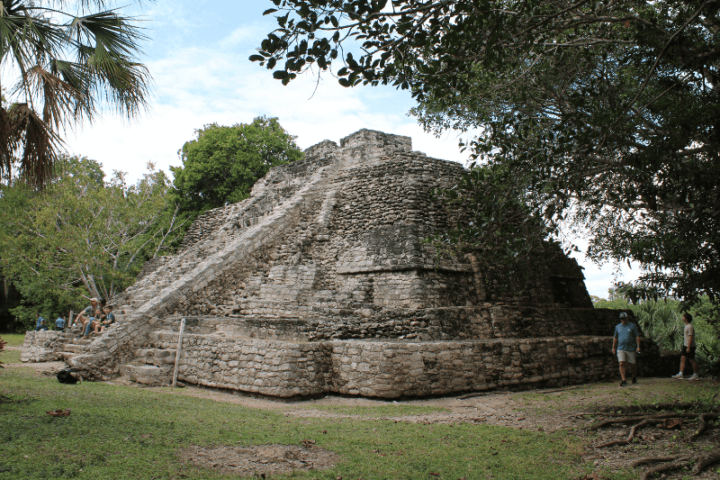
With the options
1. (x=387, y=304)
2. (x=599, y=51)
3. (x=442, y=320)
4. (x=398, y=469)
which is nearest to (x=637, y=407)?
(x=442, y=320)

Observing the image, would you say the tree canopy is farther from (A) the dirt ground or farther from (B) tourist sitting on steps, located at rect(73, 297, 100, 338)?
(B) tourist sitting on steps, located at rect(73, 297, 100, 338)

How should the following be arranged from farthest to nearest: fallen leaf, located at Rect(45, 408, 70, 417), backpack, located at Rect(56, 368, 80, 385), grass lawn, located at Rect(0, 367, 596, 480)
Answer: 1. backpack, located at Rect(56, 368, 80, 385)
2. fallen leaf, located at Rect(45, 408, 70, 417)
3. grass lawn, located at Rect(0, 367, 596, 480)

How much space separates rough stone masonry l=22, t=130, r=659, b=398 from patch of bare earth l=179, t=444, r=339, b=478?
2.97 m

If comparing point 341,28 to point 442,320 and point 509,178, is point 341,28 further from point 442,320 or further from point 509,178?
point 442,320

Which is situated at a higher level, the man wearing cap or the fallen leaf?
the man wearing cap

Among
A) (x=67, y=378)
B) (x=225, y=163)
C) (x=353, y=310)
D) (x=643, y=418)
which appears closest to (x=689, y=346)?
(x=643, y=418)

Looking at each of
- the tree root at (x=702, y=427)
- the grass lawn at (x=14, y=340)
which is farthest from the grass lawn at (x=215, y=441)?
the grass lawn at (x=14, y=340)

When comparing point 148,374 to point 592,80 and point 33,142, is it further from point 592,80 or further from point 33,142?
point 592,80

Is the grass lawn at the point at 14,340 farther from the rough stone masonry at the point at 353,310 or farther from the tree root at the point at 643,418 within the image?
the tree root at the point at 643,418

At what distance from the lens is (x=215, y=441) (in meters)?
4.98

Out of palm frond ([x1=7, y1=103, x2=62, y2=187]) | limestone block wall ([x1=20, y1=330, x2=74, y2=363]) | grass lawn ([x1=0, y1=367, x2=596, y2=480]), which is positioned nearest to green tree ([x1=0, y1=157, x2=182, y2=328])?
limestone block wall ([x1=20, y1=330, x2=74, y2=363])

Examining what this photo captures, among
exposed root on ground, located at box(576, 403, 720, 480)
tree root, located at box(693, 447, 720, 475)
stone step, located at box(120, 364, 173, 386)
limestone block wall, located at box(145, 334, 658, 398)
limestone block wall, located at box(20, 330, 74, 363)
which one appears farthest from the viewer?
limestone block wall, located at box(20, 330, 74, 363)

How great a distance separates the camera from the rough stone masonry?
322 inches

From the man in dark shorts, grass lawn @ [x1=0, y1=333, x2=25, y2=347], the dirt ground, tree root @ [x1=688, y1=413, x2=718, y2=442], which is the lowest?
grass lawn @ [x1=0, y1=333, x2=25, y2=347]
